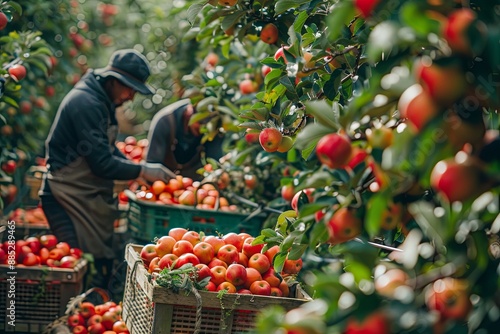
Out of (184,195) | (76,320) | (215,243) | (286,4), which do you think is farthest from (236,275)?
(184,195)

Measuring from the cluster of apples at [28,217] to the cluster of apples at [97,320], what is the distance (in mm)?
1265

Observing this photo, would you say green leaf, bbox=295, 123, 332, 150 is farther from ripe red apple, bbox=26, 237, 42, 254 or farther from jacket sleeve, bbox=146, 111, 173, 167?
jacket sleeve, bbox=146, 111, 173, 167

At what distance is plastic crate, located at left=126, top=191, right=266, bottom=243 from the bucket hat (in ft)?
2.69

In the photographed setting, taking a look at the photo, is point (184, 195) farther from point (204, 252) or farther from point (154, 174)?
point (204, 252)

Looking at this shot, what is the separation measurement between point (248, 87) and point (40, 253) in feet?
4.62

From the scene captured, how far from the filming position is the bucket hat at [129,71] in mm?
4395

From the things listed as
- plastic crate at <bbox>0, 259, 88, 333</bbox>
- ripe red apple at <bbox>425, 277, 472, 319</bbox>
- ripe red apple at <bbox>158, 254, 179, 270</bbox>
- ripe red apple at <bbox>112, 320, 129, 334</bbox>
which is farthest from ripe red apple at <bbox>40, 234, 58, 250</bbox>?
ripe red apple at <bbox>425, 277, 472, 319</bbox>

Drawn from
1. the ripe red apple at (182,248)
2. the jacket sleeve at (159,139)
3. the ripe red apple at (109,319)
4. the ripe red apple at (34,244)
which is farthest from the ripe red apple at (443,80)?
the jacket sleeve at (159,139)

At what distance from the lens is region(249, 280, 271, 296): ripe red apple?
2508 millimetres

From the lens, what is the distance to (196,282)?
243cm

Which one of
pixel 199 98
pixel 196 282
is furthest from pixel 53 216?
pixel 196 282

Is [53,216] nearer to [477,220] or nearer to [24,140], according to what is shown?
[24,140]

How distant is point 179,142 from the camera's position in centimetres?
473

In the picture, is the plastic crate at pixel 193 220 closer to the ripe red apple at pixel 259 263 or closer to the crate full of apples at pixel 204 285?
the crate full of apples at pixel 204 285
